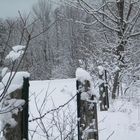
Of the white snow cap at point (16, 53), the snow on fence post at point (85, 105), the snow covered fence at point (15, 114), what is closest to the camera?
the white snow cap at point (16, 53)

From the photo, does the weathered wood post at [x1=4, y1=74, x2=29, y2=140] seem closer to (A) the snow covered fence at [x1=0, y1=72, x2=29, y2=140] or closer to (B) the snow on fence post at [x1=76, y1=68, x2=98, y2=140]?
(A) the snow covered fence at [x1=0, y1=72, x2=29, y2=140]

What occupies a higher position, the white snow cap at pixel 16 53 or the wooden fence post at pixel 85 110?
the white snow cap at pixel 16 53

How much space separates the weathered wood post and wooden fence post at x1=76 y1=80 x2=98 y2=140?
3.77ft

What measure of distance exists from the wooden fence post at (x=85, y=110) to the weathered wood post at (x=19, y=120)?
45.2 inches

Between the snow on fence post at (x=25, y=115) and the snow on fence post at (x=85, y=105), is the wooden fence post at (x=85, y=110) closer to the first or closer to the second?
the snow on fence post at (x=85, y=105)

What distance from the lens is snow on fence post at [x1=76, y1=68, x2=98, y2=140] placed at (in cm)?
424

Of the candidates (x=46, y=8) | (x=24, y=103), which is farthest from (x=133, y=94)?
(x=46, y=8)

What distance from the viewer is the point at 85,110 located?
427 cm

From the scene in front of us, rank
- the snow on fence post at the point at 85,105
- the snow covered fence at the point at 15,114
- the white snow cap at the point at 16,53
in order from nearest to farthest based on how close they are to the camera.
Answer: the white snow cap at the point at 16,53
the snow covered fence at the point at 15,114
the snow on fence post at the point at 85,105

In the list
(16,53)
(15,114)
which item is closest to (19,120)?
(15,114)

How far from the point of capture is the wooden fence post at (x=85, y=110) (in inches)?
167

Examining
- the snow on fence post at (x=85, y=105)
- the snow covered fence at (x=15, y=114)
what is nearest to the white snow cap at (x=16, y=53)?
the snow covered fence at (x=15, y=114)

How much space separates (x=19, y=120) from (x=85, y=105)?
1253 mm

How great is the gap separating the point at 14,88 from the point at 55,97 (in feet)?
29.2
